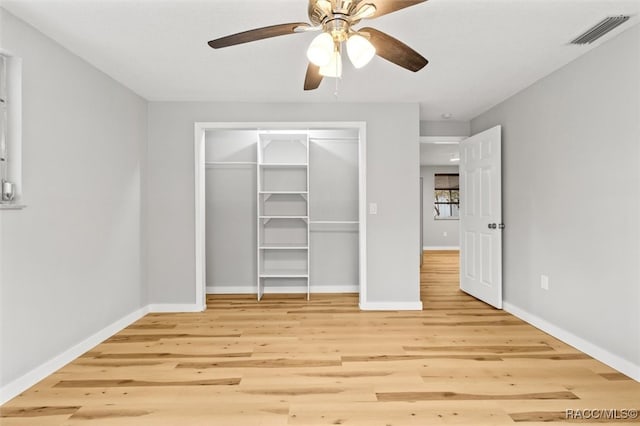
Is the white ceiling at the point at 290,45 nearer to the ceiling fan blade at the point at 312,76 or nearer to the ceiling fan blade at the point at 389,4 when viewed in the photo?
the ceiling fan blade at the point at 312,76

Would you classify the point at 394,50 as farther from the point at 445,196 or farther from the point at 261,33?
the point at 445,196

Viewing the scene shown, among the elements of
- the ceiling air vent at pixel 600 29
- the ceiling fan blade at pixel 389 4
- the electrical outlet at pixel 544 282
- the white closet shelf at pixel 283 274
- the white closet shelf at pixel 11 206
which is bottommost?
the white closet shelf at pixel 283 274

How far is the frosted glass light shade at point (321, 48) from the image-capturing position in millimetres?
1655

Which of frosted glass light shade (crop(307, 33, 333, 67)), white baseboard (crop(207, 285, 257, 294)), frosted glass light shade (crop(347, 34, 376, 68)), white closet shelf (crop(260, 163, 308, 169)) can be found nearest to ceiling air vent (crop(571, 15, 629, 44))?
frosted glass light shade (crop(347, 34, 376, 68))

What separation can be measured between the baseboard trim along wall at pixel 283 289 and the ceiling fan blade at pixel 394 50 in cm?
345

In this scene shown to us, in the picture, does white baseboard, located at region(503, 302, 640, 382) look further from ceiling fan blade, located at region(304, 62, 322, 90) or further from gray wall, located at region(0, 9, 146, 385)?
gray wall, located at region(0, 9, 146, 385)

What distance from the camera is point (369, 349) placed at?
3.02 metres

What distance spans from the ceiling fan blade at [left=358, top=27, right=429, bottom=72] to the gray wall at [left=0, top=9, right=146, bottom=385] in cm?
227

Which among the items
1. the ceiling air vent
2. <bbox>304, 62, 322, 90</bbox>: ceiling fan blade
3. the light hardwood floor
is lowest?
the light hardwood floor

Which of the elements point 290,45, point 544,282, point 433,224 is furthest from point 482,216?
point 433,224

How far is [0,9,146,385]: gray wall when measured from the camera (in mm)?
2330

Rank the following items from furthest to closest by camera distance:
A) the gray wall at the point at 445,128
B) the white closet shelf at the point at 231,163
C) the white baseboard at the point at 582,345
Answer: the gray wall at the point at 445,128, the white closet shelf at the point at 231,163, the white baseboard at the point at 582,345

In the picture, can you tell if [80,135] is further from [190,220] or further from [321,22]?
[321,22]

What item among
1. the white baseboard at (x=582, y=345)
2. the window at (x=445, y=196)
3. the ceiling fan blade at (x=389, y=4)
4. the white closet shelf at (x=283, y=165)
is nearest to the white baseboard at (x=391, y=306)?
the white baseboard at (x=582, y=345)
